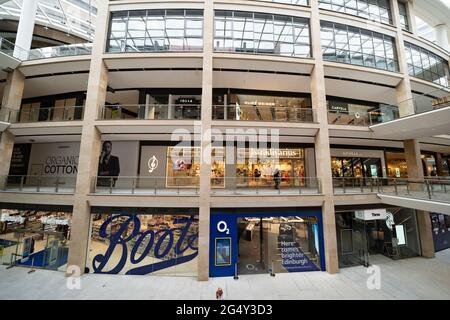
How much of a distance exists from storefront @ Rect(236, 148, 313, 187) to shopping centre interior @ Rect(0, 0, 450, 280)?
95 millimetres

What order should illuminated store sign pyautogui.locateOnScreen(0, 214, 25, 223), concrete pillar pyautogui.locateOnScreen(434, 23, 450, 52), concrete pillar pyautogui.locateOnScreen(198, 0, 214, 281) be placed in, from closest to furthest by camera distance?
concrete pillar pyautogui.locateOnScreen(198, 0, 214, 281), illuminated store sign pyautogui.locateOnScreen(0, 214, 25, 223), concrete pillar pyautogui.locateOnScreen(434, 23, 450, 52)

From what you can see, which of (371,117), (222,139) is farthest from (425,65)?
(222,139)

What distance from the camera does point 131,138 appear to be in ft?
39.2

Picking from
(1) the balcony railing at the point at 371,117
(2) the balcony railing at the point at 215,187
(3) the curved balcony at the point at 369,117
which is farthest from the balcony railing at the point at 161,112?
(1) the balcony railing at the point at 371,117

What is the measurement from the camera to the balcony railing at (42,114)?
1063cm

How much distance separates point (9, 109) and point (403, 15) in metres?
27.0

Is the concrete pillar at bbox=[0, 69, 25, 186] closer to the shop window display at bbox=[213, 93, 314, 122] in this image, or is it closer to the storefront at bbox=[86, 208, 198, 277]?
the storefront at bbox=[86, 208, 198, 277]

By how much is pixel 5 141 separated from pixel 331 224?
1795 centimetres

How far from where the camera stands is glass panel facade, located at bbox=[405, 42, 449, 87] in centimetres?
1333

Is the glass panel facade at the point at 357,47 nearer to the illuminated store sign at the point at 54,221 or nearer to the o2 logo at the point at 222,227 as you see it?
the o2 logo at the point at 222,227

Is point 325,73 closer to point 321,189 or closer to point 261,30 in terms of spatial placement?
point 261,30

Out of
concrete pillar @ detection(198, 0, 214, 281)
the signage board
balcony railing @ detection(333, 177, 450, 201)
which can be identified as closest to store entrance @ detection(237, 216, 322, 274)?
concrete pillar @ detection(198, 0, 214, 281)

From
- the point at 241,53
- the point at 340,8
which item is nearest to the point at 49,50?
the point at 241,53

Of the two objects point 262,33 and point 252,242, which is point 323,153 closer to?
point 252,242
